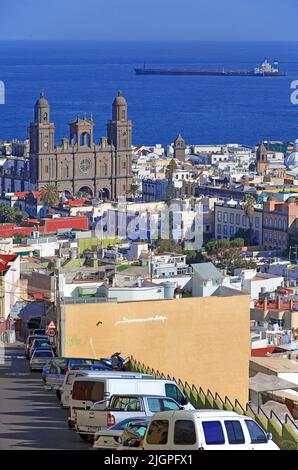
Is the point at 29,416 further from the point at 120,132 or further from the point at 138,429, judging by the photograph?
the point at 120,132

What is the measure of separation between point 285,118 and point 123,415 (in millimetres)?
111581

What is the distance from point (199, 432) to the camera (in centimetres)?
712

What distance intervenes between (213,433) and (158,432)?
9.3 inches

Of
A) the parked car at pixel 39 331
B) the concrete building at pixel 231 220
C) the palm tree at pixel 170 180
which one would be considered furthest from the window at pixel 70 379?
the palm tree at pixel 170 180

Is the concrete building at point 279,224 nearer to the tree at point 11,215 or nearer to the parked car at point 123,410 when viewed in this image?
the tree at point 11,215

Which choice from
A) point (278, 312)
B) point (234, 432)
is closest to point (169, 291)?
point (234, 432)

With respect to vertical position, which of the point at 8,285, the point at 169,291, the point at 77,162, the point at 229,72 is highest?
the point at 229,72

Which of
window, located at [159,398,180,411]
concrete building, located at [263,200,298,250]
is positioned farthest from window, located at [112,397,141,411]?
concrete building, located at [263,200,298,250]

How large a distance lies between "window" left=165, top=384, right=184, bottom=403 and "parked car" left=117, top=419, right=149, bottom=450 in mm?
1457

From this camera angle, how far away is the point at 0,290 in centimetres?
1886

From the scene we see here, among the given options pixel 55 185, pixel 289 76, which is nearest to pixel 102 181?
pixel 55 185

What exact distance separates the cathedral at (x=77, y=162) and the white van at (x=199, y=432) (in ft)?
164

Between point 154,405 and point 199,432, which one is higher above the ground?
point 199,432
